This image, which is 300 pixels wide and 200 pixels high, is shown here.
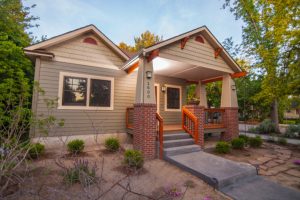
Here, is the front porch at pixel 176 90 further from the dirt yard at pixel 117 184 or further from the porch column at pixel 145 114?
the dirt yard at pixel 117 184

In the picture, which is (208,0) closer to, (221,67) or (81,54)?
(221,67)

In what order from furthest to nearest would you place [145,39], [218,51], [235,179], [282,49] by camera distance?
[145,39]
[282,49]
[218,51]
[235,179]

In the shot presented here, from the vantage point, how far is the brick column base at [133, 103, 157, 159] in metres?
5.51

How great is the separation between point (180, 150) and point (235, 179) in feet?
6.85

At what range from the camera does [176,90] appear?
9.84 metres

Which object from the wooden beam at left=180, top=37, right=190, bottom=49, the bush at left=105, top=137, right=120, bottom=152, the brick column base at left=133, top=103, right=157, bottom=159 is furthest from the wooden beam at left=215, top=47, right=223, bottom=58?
the bush at left=105, top=137, right=120, bottom=152

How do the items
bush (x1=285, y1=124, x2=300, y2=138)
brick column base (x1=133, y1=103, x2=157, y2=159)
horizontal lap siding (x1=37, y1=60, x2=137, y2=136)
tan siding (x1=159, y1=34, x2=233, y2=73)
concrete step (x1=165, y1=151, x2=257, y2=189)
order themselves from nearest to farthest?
1. concrete step (x1=165, y1=151, x2=257, y2=189)
2. brick column base (x1=133, y1=103, x2=157, y2=159)
3. tan siding (x1=159, y1=34, x2=233, y2=73)
4. horizontal lap siding (x1=37, y1=60, x2=137, y2=136)
5. bush (x1=285, y1=124, x2=300, y2=138)

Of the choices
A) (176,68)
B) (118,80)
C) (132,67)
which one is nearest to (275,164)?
(176,68)

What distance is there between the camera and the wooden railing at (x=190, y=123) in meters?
6.47

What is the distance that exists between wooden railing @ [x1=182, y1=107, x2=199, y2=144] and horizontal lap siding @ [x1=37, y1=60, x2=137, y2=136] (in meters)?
2.88

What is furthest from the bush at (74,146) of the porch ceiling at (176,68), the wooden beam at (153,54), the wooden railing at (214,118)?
the wooden railing at (214,118)

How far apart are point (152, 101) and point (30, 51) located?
509 centimetres

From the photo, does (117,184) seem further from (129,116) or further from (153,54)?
(129,116)

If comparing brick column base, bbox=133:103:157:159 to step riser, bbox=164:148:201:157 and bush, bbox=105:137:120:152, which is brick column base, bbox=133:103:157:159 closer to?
step riser, bbox=164:148:201:157
